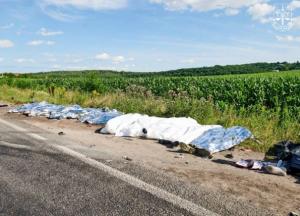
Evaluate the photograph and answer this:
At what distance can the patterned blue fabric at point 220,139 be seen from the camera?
8.25 m

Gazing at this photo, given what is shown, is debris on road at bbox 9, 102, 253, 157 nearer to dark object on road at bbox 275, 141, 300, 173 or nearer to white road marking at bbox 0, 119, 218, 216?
dark object on road at bbox 275, 141, 300, 173

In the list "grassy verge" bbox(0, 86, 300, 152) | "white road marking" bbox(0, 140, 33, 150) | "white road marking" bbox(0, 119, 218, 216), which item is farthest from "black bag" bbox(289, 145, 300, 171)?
"white road marking" bbox(0, 140, 33, 150)

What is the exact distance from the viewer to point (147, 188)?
5277 millimetres

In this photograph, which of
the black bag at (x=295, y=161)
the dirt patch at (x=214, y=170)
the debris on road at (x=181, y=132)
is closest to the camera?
the dirt patch at (x=214, y=170)

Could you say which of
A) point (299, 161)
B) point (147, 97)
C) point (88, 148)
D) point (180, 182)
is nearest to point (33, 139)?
point (88, 148)

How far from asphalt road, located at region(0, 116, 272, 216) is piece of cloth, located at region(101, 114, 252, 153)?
7.31ft

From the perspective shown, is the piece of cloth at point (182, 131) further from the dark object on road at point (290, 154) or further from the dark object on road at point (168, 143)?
the dark object on road at point (290, 154)

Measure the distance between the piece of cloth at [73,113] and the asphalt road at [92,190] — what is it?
16.3 feet

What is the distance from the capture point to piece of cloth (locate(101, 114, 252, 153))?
8.58 meters

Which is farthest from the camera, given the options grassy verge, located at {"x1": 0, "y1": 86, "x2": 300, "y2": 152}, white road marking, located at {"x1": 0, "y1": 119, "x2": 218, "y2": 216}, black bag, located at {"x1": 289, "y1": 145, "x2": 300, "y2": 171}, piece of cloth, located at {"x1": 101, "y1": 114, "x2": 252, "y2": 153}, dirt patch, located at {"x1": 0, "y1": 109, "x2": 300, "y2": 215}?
grassy verge, located at {"x1": 0, "y1": 86, "x2": 300, "y2": 152}

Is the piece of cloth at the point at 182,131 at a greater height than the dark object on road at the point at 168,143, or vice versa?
the piece of cloth at the point at 182,131

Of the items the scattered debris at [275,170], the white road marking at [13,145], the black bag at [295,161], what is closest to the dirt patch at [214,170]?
the scattered debris at [275,170]

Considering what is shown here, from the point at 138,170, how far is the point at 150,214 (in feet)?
6.07

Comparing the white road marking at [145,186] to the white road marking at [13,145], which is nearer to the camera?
the white road marking at [145,186]
